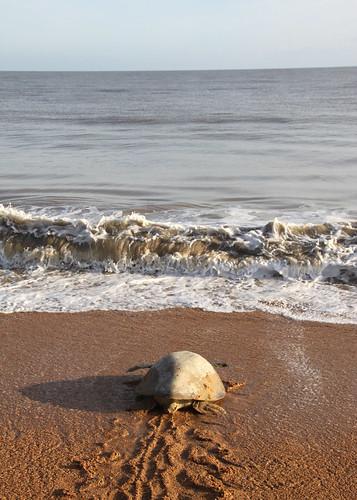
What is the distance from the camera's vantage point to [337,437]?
4.21 meters

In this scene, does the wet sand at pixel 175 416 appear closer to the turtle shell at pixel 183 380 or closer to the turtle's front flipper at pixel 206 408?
the turtle's front flipper at pixel 206 408

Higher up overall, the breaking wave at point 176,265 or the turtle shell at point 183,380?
the turtle shell at point 183,380

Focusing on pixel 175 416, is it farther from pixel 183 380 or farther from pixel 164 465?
pixel 164 465

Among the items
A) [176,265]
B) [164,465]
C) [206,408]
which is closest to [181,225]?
[176,265]

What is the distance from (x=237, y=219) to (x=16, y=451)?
21.5 feet

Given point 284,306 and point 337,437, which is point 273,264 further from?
point 337,437

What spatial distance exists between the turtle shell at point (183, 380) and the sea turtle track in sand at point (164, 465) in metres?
0.19

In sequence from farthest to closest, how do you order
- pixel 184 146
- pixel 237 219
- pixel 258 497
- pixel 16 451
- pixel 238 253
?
pixel 184 146 → pixel 237 219 → pixel 238 253 → pixel 16 451 → pixel 258 497

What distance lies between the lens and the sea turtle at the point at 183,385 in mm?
4398

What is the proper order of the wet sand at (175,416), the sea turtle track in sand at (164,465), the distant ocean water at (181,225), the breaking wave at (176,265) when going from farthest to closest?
1. the distant ocean water at (181,225)
2. the breaking wave at (176,265)
3. the wet sand at (175,416)
4. the sea turtle track in sand at (164,465)

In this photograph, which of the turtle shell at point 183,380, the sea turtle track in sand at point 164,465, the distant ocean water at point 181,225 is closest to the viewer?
the sea turtle track in sand at point 164,465

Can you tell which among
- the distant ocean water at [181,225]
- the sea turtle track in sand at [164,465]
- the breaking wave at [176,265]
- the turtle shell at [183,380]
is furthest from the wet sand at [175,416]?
the distant ocean water at [181,225]

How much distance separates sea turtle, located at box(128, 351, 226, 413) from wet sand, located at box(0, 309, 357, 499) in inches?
3.8

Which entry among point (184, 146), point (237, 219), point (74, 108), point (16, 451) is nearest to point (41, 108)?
point (74, 108)
